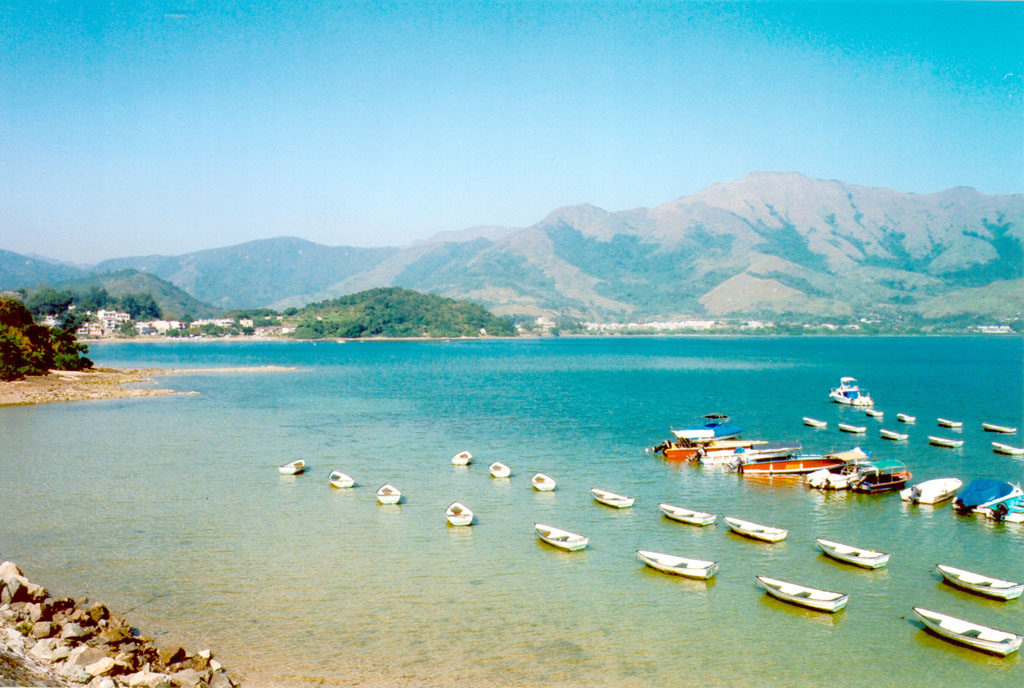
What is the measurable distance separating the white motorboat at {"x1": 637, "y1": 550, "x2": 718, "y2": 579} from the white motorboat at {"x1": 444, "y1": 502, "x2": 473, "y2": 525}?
773cm

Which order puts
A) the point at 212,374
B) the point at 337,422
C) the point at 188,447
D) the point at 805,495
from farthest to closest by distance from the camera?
the point at 212,374 → the point at 337,422 → the point at 188,447 → the point at 805,495

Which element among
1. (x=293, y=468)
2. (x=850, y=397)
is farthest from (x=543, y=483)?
(x=850, y=397)

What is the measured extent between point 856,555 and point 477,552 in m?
12.9

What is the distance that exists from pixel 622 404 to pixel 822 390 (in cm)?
2854

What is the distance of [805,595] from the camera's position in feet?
69.4

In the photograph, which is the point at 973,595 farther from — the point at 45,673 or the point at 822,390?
the point at 822,390

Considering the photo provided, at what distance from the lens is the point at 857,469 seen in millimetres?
37438

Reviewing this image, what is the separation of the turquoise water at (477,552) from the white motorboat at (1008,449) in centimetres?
74

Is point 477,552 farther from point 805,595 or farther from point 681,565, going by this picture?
point 805,595

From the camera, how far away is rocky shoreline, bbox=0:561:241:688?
46.5 ft

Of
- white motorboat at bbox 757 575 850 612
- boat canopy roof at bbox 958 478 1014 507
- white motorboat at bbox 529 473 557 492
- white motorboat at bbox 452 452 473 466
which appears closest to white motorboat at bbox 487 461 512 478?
Result: white motorboat at bbox 529 473 557 492

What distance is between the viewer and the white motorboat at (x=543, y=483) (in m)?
34.9

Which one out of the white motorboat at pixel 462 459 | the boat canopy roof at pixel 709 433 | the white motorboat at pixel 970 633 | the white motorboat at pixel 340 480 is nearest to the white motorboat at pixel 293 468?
the white motorboat at pixel 340 480

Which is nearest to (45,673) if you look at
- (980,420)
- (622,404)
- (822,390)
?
(622,404)
